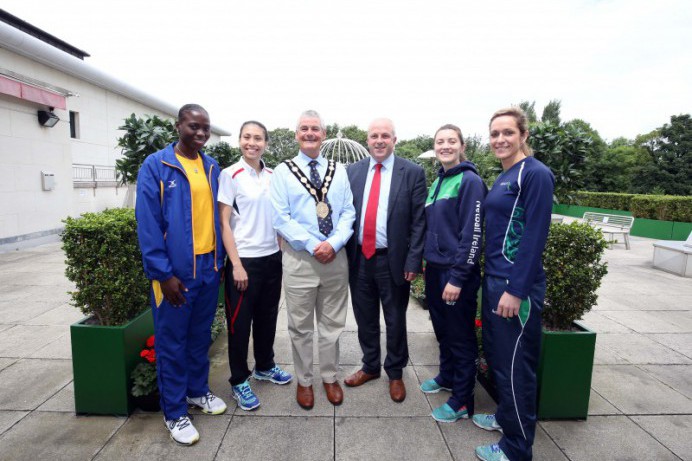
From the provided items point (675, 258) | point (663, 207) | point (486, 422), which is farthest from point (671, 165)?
point (486, 422)

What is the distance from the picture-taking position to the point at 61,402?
299 centimetres

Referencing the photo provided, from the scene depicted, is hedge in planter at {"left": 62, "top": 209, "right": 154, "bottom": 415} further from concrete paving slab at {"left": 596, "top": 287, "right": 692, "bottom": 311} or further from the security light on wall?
the security light on wall

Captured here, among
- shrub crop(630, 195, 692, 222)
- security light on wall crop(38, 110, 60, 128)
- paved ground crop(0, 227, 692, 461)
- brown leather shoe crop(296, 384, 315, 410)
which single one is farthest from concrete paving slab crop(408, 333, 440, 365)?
shrub crop(630, 195, 692, 222)

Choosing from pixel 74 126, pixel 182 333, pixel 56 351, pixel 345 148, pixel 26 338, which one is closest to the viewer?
pixel 182 333

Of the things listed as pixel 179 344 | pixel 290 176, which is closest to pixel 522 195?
pixel 290 176

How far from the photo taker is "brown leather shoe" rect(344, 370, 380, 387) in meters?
3.34

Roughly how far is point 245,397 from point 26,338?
2961 millimetres

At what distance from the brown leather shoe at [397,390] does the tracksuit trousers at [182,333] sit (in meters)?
1.51

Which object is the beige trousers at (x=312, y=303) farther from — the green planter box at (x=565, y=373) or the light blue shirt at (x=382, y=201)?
the green planter box at (x=565, y=373)

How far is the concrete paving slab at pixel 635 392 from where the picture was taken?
10.1ft

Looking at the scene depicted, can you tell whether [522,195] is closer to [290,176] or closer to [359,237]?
[359,237]

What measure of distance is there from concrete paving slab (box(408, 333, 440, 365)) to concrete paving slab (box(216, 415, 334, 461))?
1.33 meters

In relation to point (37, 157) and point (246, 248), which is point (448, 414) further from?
point (37, 157)

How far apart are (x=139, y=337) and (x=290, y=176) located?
1.67 m
